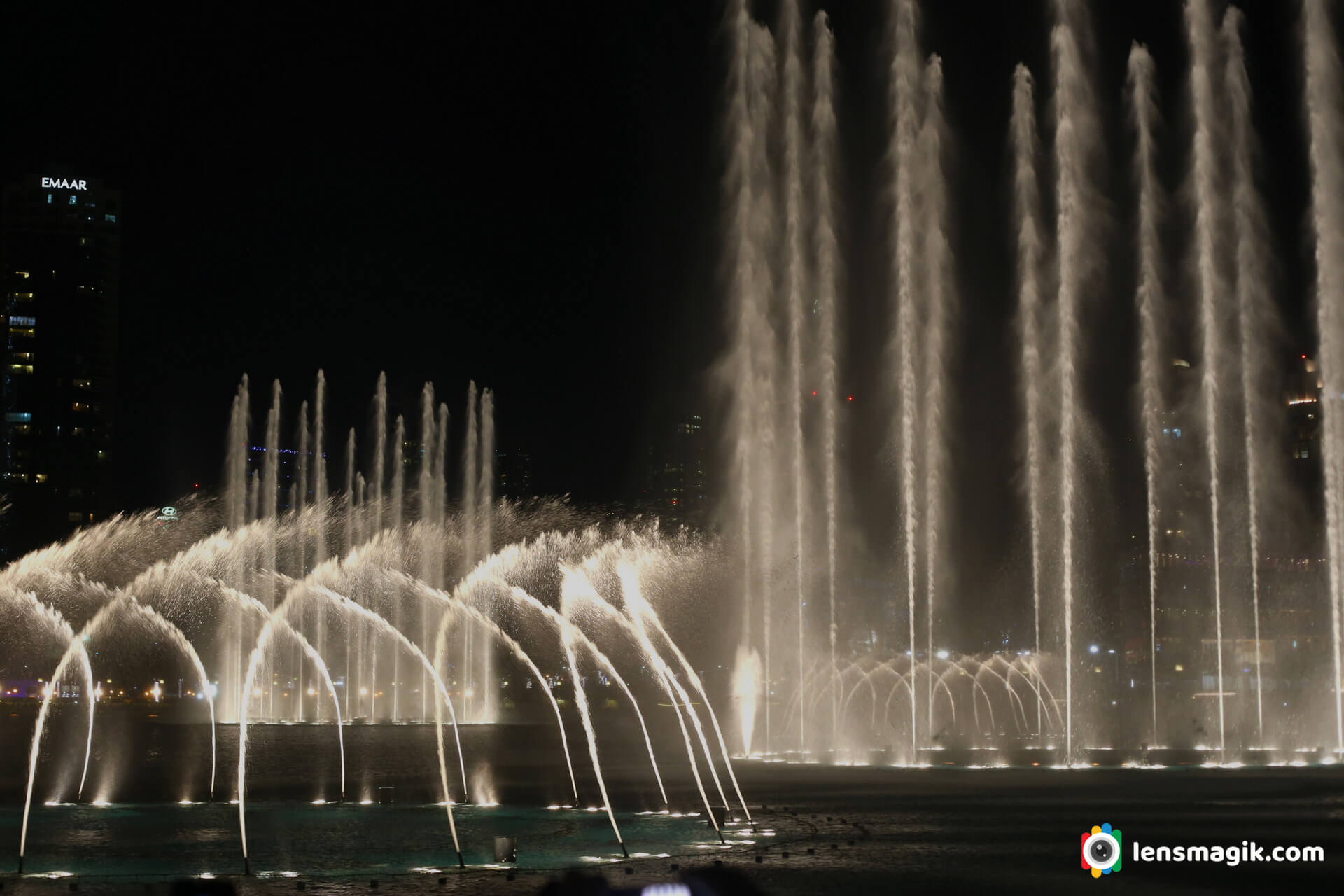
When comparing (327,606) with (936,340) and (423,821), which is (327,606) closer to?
(936,340)

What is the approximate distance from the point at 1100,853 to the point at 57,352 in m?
140

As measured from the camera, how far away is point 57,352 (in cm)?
14375

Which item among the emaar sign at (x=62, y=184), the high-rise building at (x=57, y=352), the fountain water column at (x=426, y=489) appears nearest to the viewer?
the fountain water column at (x=426, y=489)

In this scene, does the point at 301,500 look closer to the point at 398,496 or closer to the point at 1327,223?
the point at 398,496

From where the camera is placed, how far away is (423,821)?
2683 centimetres

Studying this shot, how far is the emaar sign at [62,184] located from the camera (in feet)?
512

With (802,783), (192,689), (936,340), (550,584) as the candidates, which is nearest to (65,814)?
(802,783)

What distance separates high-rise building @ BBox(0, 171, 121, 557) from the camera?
136 m

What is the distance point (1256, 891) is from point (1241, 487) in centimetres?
4897

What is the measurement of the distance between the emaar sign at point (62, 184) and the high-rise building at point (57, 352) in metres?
0.15

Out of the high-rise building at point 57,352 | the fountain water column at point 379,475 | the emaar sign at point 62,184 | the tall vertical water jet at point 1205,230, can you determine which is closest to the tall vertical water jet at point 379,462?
the fountain water column at point 379,475

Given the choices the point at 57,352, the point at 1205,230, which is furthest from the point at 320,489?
the point at 57,352

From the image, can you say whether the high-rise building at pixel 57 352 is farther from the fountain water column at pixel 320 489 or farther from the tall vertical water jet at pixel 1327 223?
the tall vertical water jet at pixel 1327 223

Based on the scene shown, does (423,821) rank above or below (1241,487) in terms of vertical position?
below
